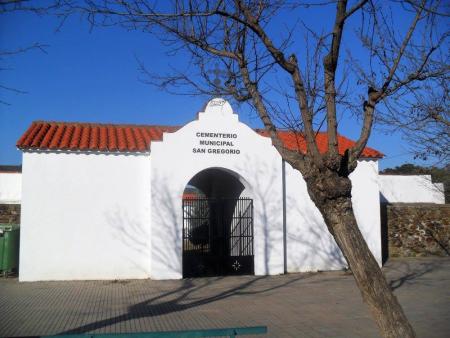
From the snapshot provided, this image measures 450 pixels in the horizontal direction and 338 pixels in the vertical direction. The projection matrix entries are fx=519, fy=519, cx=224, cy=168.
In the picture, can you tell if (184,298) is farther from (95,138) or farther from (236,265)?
(95,138)

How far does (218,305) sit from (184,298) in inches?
44.4

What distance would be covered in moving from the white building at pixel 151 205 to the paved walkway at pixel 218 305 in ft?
2.15

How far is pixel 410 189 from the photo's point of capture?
81.3ft

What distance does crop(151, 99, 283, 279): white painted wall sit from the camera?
46.3 feet

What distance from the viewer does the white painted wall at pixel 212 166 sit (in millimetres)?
14109

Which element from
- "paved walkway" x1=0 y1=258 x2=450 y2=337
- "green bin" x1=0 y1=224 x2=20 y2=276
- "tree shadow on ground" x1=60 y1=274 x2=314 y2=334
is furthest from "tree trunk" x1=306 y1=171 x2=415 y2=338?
"green bin" x1=0 y1=224 x2=20 y2=276

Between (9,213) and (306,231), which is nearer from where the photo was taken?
(306,231)

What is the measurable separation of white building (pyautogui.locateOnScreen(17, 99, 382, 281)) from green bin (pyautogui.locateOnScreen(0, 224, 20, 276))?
3.74 ft

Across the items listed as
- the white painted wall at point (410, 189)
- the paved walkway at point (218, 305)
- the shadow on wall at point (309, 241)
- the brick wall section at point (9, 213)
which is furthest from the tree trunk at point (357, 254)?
the white painted wall at point (410, 189)

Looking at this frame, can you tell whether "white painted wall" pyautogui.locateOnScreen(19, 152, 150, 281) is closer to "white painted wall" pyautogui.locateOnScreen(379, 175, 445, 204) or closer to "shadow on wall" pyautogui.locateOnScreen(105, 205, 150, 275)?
"shadow on wall" pyautogui.locateOnScreen(105, 205, 150, 275)

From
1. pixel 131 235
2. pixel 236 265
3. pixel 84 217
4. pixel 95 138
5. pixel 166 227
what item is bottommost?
pixel 236 265

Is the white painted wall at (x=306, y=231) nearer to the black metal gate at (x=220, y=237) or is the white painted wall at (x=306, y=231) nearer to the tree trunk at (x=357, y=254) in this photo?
the black metal gate at (x=220, y=237)

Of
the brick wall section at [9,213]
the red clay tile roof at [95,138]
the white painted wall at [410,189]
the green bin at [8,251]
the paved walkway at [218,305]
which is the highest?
the red clay tile roof at [95,138]

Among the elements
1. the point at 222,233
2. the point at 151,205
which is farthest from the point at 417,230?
the point at 151,205
